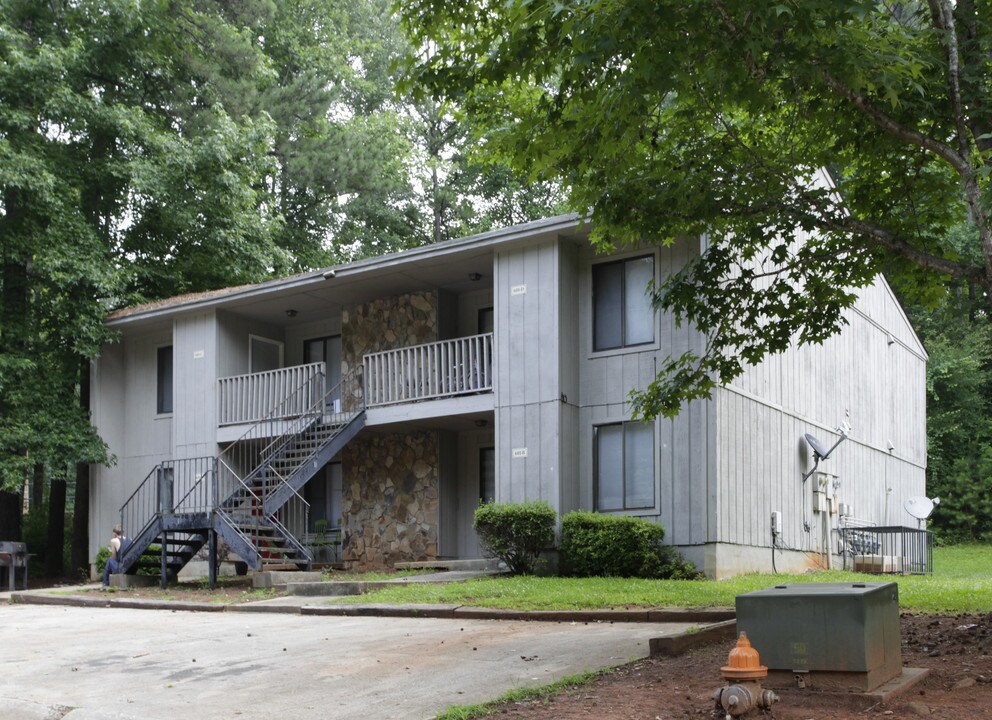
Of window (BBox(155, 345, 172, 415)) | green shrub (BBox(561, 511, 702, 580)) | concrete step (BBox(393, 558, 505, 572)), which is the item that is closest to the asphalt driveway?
green shrub (BBox(561, 511, 702, 580))

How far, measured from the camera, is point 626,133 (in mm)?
9430

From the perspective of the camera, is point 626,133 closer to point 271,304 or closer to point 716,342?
point 716,342

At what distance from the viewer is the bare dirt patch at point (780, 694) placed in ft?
21.7

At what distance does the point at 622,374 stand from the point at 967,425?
76.3ft

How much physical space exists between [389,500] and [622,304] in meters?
6.64

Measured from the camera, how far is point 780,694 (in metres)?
6.89

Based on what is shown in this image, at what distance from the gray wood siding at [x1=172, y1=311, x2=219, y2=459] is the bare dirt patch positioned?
15.8 metres

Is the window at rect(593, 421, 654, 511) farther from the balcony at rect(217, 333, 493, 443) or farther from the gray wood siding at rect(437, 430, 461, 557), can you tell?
the gray wood siding at rect(437, 430, 461, 557)

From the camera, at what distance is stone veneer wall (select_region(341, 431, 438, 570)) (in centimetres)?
2138

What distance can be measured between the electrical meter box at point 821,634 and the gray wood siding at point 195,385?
17448mm

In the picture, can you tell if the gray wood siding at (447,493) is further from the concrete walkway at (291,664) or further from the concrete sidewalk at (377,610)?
the concrete walkway at (291,664)

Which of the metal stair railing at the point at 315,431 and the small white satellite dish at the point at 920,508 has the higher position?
the metal stair railing at the point at 315,431

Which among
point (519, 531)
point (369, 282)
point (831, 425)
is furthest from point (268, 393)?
point (831, 425)

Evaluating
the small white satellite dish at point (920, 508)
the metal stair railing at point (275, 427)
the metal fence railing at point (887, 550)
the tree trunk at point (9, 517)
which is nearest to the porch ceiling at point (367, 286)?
the metal stair railing at point (275, 427)
